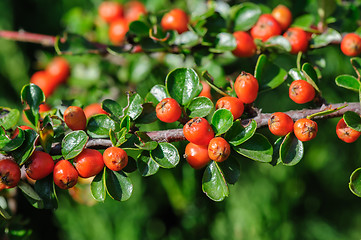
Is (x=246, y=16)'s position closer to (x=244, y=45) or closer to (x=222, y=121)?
(x=244, y=45)

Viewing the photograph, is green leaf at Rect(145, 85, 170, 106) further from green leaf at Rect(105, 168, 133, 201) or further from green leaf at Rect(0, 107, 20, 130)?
green leaf at Rect(0, 107, 20, 130)

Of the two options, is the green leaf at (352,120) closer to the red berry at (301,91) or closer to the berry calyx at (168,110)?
the red berry at (301,91)

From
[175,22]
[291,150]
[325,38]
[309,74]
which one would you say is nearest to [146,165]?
[291,150]

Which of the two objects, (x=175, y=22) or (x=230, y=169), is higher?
(x=175, y=22)

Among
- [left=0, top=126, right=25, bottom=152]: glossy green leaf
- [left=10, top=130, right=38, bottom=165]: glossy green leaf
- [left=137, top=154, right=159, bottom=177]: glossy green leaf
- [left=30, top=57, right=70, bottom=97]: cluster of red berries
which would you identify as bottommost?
[left=30, top=57, right=70, bottom=97]: cluster of red berries

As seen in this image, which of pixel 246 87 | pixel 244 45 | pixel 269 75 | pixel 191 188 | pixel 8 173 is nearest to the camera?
pixel 8 173

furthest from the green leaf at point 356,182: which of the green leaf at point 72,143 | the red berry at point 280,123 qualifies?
the green leaf at point 72,143

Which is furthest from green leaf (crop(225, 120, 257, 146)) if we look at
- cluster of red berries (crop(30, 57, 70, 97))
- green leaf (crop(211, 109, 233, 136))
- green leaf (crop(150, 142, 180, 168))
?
cluster of red berries (crop(30, 57, 70, 97))

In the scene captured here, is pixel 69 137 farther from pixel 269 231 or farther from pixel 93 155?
pixel 269 231
